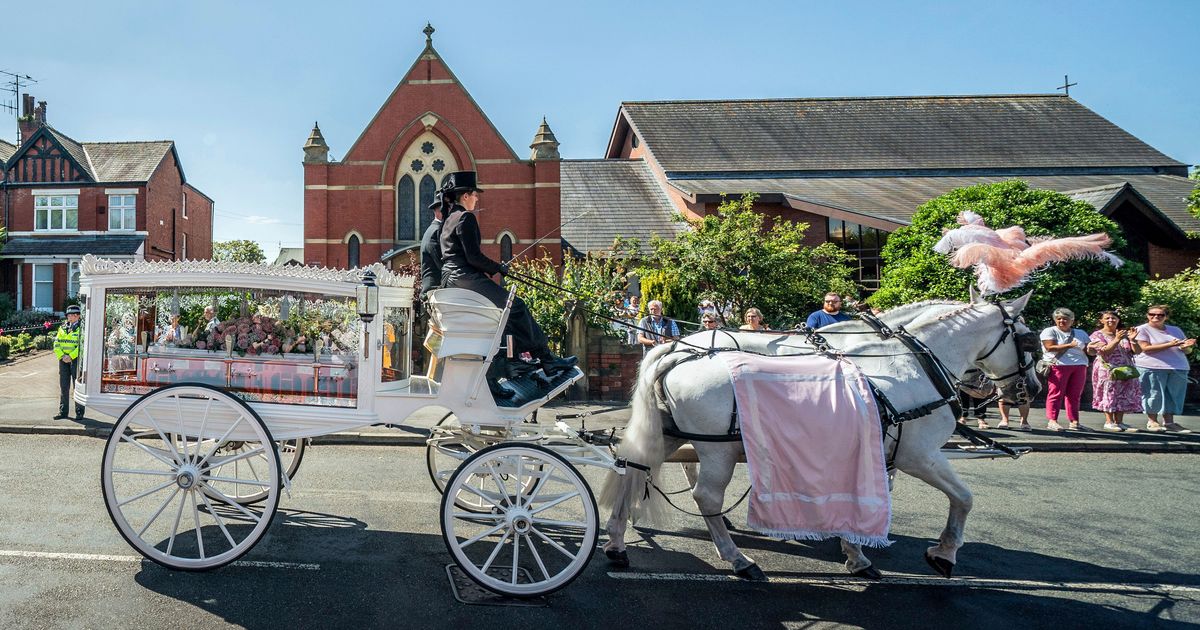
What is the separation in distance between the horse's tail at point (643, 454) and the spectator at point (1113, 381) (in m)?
8.92

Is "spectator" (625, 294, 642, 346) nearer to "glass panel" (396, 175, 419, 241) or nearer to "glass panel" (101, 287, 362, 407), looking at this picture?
"glass panel" (101, 287, 362, 407)

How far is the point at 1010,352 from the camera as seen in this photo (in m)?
4.91

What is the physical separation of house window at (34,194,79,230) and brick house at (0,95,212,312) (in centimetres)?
3

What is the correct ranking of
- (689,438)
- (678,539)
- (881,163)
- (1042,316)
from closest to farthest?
(689,438) → (678,539) → (1042,316) → (881,163)

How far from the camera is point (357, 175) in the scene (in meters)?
23.1

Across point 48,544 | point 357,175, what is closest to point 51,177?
point 357,175

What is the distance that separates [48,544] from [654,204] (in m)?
21.3

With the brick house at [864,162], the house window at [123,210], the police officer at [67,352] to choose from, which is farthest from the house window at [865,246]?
the house window at [123,210]

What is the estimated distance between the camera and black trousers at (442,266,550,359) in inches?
187

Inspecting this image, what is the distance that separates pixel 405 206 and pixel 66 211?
50.3 feet

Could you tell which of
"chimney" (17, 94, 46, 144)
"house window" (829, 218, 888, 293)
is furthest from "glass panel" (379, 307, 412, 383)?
"chimney" (17, 94, 46, 144)

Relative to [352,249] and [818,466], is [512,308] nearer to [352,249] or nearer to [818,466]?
[818,466]

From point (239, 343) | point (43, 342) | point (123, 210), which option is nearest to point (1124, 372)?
point (239, 343)

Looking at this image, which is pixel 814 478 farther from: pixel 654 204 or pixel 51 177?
pixel 51 177
